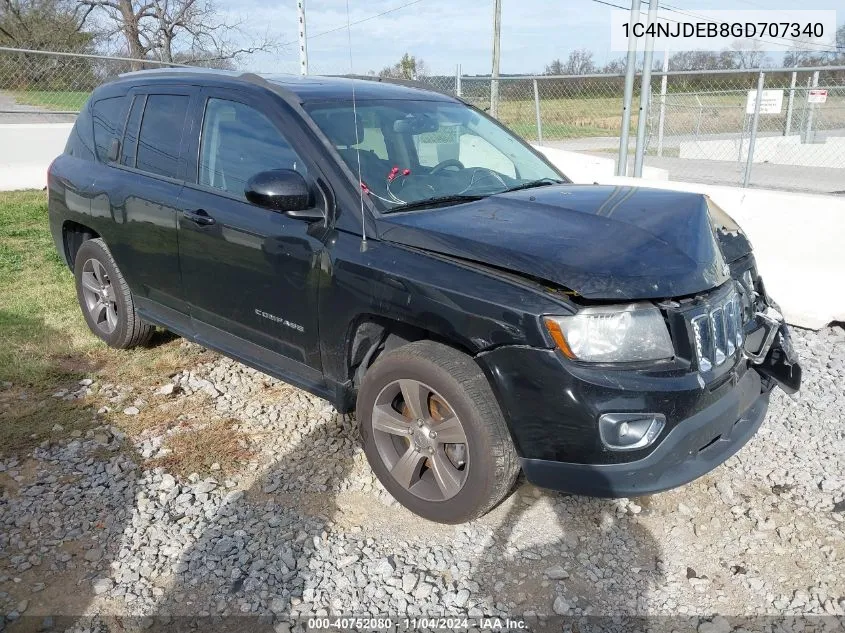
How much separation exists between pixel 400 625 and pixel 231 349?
188cm

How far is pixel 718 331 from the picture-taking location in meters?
2.74

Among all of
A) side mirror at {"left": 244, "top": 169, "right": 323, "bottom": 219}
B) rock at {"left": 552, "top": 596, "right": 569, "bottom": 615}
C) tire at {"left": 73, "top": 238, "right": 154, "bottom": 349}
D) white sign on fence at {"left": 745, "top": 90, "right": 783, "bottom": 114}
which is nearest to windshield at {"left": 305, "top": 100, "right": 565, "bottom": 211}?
side mirror at {"left": 244, "top": 169, "right": 323, "bottom": 219}

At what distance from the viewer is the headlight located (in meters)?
2.52

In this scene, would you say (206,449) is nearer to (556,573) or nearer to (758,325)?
(556,573)

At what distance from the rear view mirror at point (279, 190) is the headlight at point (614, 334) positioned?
130 centimetres

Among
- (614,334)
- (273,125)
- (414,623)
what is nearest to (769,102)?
(273,125)

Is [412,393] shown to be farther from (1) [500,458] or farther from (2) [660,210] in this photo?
(2) [660,210]

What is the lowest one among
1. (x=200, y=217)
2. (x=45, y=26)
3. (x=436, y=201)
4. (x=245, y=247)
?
(x=245, y=247)

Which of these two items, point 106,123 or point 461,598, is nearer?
point 461,598

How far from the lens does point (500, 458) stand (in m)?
2.72

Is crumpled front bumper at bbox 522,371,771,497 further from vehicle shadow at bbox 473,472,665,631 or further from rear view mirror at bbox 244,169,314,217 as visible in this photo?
rear view mirror at bbox 244,169,314,217

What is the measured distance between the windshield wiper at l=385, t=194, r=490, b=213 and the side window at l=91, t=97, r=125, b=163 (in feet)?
7.49

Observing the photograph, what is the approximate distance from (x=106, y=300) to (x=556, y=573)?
3.61m

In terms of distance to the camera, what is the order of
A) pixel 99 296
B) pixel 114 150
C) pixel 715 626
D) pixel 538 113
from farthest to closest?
pixel 538 113
pixel 99 296
pixel 114 150
pixel 715 626
